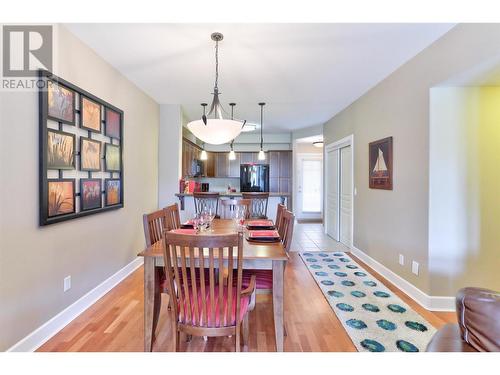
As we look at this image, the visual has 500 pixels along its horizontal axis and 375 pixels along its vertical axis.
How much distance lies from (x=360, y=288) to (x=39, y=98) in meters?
3.47

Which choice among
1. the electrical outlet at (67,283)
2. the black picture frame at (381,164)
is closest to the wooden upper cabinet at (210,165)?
the black picture frame at (381,164)

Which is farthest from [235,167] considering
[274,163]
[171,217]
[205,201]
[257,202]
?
[171,217]

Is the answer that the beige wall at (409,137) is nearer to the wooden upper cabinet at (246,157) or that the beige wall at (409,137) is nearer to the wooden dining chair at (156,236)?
the wooden dining chair at (156,236)

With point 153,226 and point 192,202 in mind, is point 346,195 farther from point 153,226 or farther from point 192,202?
point 153,226

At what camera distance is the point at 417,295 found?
262cm

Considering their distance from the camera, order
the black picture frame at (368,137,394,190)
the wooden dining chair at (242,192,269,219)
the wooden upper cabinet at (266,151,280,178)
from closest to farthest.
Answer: the black picture frame at (368,137,394,190)
the wooden dining chair at (242,192,269,219)
the wooden upper cabinet at (266,151,280,178)

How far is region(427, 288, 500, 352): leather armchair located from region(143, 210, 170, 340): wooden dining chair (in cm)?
162

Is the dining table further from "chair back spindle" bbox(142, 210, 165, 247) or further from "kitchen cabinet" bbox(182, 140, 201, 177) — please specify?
"kitchen cabinet" bbox(182, 140, 201, 177)

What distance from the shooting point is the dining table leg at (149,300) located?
67.2 inches

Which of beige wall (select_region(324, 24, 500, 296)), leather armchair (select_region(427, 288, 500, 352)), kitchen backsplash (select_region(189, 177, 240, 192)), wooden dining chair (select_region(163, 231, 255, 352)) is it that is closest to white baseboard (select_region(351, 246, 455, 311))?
beige wall (select_region(324, 24, 500, 296))

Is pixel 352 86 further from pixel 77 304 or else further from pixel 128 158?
pixel 77 304

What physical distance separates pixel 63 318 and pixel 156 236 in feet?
3.36

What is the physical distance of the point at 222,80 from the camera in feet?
10.9

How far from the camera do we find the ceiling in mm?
2184
